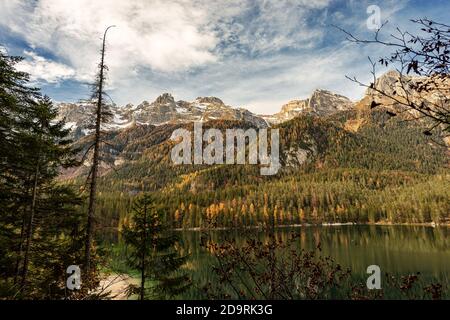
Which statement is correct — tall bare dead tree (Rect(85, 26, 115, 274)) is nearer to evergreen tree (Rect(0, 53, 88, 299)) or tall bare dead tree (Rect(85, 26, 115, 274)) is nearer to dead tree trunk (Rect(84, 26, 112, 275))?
dead tree trunk (Rect(84, 26, 112, 275))

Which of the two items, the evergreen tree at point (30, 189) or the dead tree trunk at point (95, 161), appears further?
the dead tree trunk at point (95, 161)

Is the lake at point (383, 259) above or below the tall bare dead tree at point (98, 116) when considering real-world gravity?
below

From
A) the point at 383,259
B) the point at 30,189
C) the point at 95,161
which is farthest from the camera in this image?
the point at 383,259

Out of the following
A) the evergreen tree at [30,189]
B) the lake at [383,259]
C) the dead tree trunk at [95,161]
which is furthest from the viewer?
the lake at [383,259]

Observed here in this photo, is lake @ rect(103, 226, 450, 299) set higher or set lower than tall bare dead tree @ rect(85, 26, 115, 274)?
lower

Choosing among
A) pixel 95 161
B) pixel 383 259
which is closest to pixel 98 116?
pixel 95 161

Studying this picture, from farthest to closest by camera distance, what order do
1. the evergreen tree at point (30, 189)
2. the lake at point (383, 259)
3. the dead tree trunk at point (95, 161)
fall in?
the lake at point (383, 259) → the dead tree trunk at point (95, 161) → the evergreen tree at point (30, 189)

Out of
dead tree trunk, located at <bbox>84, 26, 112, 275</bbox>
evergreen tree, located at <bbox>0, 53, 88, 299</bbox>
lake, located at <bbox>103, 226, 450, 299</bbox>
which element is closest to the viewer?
evergreen tree, located at <bbox>0, 53, 88, 299</bbox>

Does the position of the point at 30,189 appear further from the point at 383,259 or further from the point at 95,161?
the point at 383,259

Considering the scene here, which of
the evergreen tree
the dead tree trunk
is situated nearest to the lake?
the evergreen tree

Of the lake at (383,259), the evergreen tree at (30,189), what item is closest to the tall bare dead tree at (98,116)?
the evergreen tree at (30,189)

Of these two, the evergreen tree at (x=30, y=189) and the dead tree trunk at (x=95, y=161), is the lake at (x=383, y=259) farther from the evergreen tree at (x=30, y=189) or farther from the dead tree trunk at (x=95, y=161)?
the dead tree trunk at (x=95, y=161)
